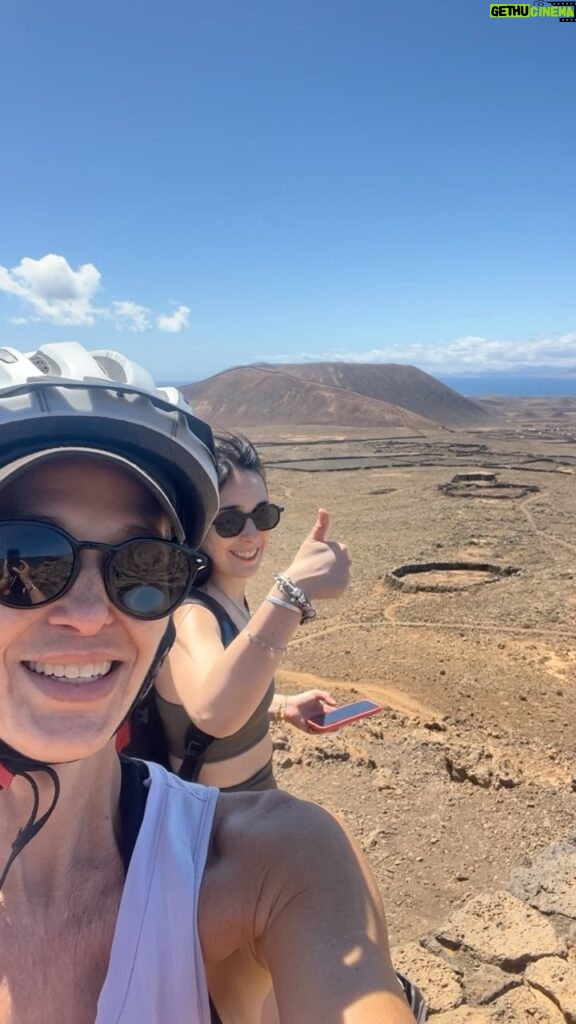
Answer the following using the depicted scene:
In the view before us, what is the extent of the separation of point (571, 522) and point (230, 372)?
Answer: 7407cm

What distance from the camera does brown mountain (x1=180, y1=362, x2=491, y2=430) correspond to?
223ft

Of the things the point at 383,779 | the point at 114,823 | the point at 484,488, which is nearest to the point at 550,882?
the point at 383,779

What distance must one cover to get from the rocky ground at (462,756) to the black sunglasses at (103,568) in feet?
8.90

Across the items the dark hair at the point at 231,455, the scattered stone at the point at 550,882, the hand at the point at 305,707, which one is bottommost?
the scattered stone at the point at 550,882

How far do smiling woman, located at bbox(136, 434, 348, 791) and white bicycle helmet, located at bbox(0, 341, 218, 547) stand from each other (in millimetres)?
803

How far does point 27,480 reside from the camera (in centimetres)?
126

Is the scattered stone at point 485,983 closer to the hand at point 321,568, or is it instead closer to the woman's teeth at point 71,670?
the hand at point 321,568

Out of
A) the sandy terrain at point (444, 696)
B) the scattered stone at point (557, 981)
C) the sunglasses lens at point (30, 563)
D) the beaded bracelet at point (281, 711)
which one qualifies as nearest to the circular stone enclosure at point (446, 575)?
the sandy terrain at point (444, 696)

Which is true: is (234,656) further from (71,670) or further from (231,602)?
(71,670)

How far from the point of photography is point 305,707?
10.1 feet

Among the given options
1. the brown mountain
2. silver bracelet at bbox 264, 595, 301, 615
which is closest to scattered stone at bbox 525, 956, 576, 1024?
silver bracelet at bbox 264, 595, 301, 615

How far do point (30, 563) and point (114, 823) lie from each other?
1.85 feet

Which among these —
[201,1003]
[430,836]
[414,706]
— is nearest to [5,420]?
[201,1003]

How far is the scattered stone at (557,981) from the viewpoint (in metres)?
3.01
